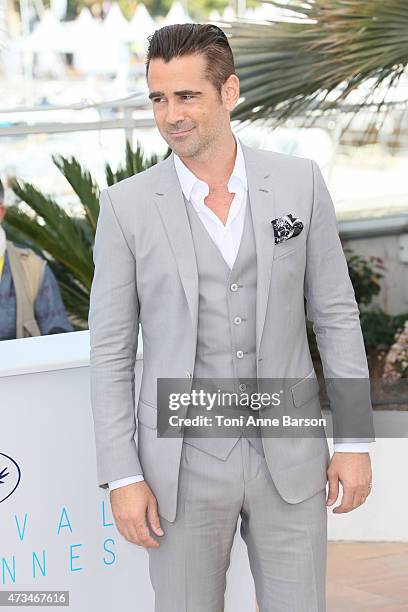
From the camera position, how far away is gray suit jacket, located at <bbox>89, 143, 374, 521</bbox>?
85.4 inches

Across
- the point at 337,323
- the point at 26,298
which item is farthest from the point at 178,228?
the point at 26,298

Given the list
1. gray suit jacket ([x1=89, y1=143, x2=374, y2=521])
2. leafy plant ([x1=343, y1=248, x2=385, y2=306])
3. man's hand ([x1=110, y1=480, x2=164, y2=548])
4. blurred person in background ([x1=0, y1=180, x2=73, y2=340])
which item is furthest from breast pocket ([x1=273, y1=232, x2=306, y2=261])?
leafy plant ([x1=343, y1=248, x2=385, y2=306])

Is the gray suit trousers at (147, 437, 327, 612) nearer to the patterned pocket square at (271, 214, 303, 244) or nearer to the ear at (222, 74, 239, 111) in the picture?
the patterned pocket square at (271, 214, 303, 244)

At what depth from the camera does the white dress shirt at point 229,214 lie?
2186mm

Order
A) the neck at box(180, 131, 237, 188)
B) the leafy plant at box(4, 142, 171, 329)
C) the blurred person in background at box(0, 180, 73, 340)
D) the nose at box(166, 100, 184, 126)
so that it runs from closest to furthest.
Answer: the nose at box(166, 100, 184, 126)
the neck at box(180, 131, 237, 188)
the blurred person in background at box(0, 180, 73, 340)
the leafy plant at box(4, 142, 171, 329)

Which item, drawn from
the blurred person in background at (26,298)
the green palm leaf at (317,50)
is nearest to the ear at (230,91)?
the blurred person in background at (26,298)

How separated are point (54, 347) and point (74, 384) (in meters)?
0.12

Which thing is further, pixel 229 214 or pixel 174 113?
pixel 229 214

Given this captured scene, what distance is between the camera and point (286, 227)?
2188mm

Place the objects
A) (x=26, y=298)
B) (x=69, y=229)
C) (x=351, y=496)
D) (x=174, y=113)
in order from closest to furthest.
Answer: (x=174, y=113), (x=351, y=496), (x=26, y=298), (x=69, y=229)

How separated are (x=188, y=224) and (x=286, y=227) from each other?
7.3 inches

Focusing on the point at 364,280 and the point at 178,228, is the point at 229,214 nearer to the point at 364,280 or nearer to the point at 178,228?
the point at 178,228

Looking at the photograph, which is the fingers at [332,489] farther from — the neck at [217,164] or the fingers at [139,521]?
the neck at [217,164]

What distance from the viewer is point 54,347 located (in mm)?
2715
